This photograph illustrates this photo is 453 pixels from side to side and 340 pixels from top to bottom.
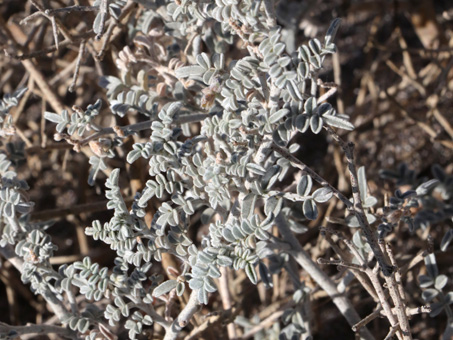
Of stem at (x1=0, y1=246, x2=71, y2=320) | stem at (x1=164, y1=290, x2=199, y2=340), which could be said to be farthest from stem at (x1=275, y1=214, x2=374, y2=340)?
stem at (x1=0, y1=246, x2=71, y2=320)

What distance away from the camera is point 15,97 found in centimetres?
111

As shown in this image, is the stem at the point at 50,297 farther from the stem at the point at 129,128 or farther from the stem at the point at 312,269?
the stem at the point at 312,269

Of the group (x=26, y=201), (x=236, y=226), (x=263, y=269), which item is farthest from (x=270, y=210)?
(x=26, y=201)

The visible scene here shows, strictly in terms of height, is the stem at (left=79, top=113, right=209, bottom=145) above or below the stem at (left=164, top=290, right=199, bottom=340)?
above

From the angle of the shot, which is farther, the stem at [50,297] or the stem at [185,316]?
the stem at [50,297]

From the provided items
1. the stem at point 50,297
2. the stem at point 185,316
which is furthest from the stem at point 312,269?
the stem at point 50,297

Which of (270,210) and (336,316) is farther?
(336,316)

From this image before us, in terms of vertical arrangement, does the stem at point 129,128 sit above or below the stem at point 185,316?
above

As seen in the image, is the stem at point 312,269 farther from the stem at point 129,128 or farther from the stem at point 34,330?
the stem at point 34,330

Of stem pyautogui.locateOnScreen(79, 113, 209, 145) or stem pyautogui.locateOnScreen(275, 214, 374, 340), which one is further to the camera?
stem pyautogui.locateOnScreen(275, 214, 374, 340)

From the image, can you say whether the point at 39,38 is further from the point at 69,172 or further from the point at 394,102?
the point at 394,102

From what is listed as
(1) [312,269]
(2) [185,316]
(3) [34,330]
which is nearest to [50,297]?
(3) [34,330]

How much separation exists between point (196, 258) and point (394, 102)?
3.01ft

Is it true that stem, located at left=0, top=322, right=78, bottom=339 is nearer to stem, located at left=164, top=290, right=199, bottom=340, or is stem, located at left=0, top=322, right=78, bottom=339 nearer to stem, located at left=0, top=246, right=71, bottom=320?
stem, located at left=0, top=246, right=71, bottom=320
